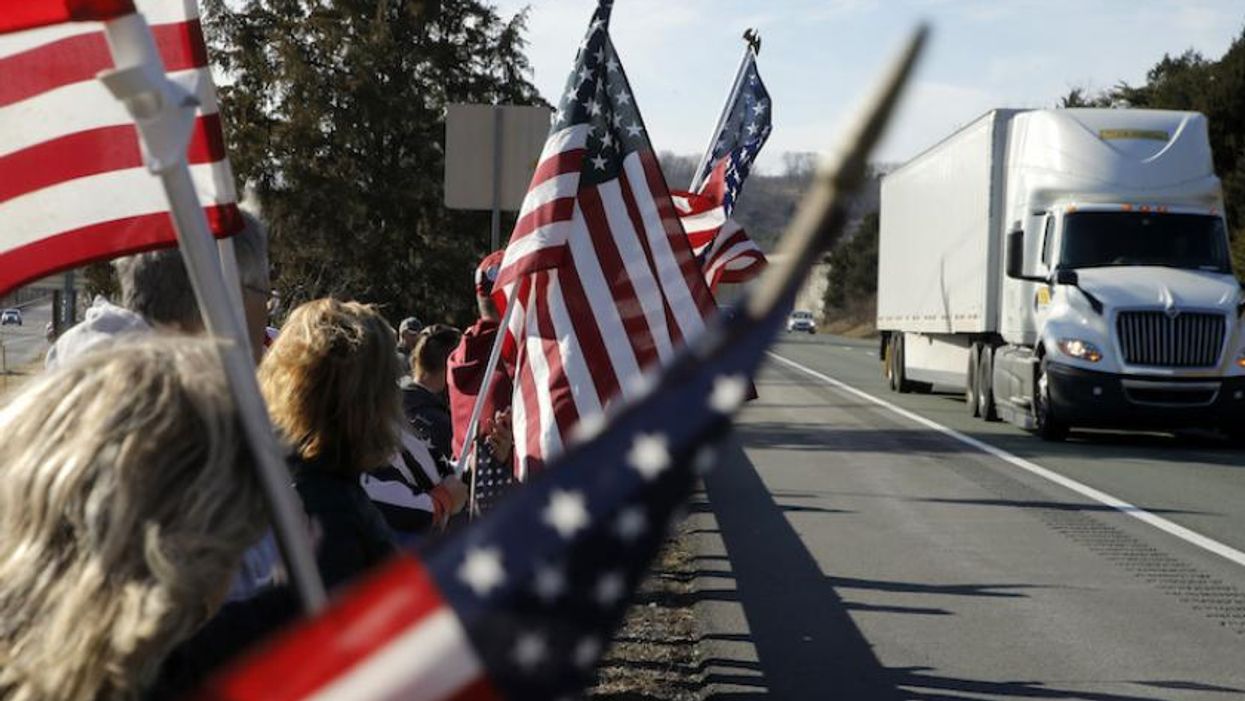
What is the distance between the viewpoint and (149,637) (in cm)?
180

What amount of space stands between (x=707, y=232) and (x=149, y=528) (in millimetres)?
8615

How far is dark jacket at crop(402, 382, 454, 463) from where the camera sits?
658cm

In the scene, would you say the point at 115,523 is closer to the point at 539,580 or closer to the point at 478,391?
the point at 539,580

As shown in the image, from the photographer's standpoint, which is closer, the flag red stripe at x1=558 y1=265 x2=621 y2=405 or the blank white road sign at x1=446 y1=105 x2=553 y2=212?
the flag red stripe at x1=558 y1=265 x2=621 y2=405

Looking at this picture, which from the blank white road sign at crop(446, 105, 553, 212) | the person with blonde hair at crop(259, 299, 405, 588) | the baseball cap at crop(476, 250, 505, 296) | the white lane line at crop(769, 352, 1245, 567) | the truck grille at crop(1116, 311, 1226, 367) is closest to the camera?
the person with blonde hair at crop(259, 299, 405, 588)

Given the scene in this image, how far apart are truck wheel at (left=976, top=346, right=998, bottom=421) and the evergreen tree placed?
7046mm

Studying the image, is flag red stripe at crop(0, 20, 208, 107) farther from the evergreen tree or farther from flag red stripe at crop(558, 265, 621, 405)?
the evergreen tree

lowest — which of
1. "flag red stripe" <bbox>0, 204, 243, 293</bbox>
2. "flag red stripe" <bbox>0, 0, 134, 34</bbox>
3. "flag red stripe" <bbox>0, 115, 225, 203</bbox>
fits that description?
"flag red stripe" <bbox>0, 204, 243, 293</bbox>

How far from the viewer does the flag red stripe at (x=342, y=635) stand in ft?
4.40

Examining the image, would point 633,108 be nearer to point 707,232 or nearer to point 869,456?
point 707,232

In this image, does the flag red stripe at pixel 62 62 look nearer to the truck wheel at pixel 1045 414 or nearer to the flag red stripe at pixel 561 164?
the flag red stripe at pixel 561 164

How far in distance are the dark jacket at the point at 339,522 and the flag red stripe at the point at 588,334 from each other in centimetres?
308

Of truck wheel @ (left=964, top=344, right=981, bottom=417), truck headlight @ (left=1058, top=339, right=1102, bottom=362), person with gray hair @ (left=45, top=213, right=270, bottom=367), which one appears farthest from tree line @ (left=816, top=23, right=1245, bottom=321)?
person with gray hair @ (left=45, top=213, right=270, bottom=367)

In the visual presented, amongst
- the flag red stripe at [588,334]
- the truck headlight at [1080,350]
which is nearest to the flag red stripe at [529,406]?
the flag red stripe at [588,334]
